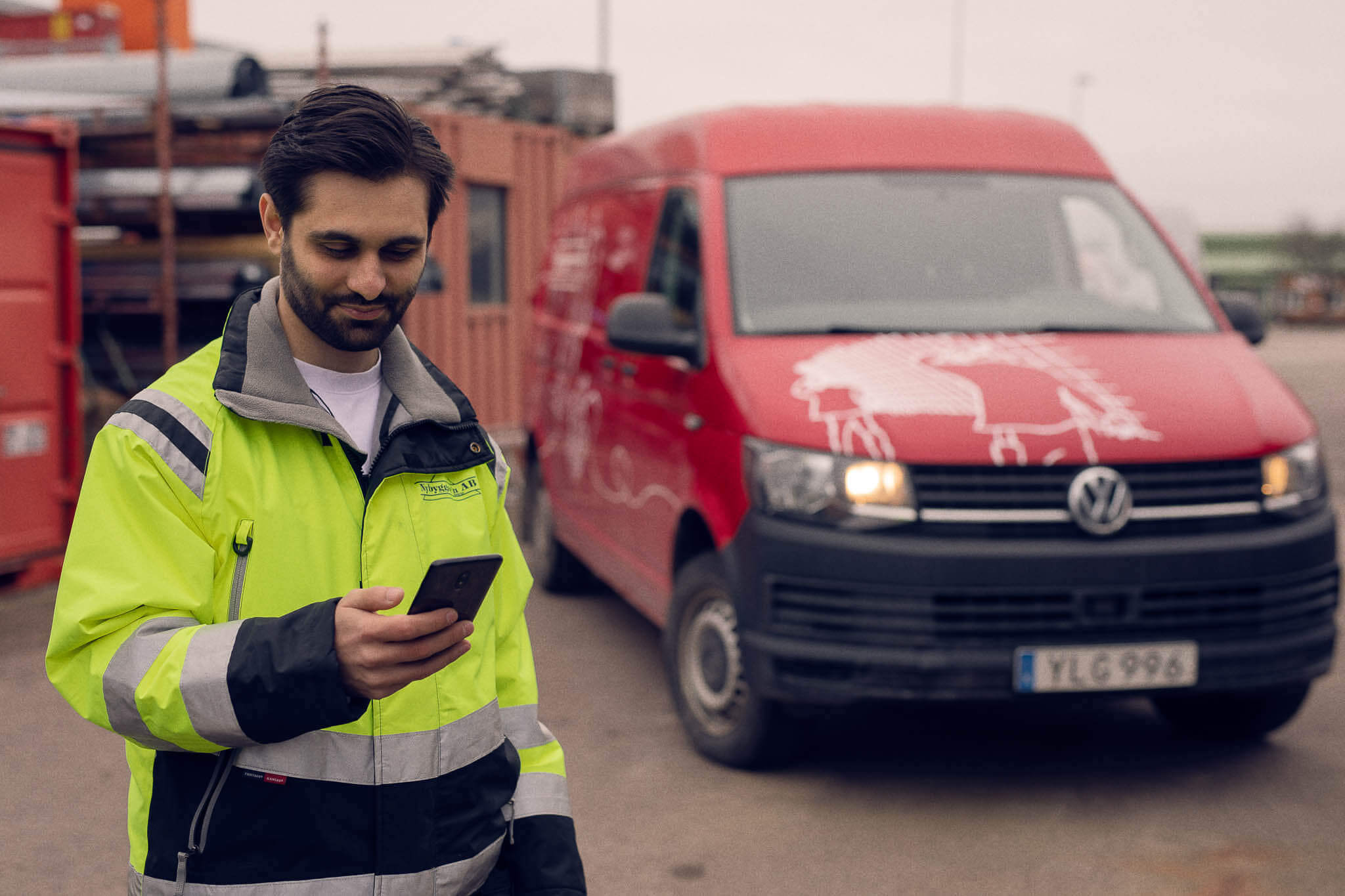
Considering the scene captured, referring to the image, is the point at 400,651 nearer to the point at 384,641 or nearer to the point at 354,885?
the point at 384,641

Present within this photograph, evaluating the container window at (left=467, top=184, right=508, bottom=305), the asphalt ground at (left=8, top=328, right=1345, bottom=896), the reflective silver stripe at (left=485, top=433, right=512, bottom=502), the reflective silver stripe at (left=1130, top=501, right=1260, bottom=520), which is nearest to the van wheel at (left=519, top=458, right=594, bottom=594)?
the asphalt ground at (left=8, top=328, right=1345, bottom=896)

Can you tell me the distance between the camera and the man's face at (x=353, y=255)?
1.77 m

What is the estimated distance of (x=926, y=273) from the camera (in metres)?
5.26

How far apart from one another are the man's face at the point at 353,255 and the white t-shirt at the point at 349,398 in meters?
0.06

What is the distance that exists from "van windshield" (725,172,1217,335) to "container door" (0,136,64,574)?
169 inches

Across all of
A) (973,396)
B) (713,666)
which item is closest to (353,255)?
(973,396)

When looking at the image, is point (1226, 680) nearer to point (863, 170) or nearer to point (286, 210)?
point (863, 170)

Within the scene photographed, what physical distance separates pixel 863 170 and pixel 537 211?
10137 millimetres

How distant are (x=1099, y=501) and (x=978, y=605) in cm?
48

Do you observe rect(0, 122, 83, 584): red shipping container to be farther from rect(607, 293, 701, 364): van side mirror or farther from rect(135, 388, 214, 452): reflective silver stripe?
rect(135, 388, 214, 452): reflective silver stripe

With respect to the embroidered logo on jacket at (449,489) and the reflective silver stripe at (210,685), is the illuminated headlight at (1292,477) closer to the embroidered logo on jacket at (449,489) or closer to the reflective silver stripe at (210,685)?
the embroidered logo on jacket at (449,489)

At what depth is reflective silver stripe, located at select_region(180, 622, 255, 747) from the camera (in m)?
1.57

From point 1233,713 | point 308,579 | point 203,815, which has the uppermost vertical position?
point 308,579

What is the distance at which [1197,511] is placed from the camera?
4.47 metres
